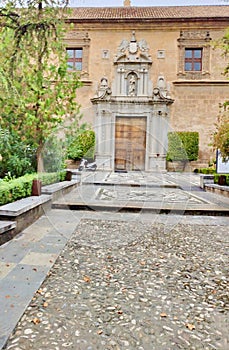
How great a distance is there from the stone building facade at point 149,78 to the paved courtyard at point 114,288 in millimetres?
11500

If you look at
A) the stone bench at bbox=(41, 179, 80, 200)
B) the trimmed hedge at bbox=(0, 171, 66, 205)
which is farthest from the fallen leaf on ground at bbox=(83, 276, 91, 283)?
the stone bench at bbox=(41, 179, 80, 200)

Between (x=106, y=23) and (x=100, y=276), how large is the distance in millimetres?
15707

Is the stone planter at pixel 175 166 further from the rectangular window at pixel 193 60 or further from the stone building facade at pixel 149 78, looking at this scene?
the rectangular window at pixel 193 60

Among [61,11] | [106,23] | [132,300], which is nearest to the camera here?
[132,300]

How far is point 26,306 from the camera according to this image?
1.96 m

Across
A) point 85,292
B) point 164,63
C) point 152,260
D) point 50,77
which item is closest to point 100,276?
point 85,292

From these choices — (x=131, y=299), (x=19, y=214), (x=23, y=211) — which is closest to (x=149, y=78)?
(x=23, y=211)

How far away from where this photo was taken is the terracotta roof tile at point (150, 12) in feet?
50.5

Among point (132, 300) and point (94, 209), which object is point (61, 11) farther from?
point (132, 300)

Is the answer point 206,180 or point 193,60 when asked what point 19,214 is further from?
point 193,60

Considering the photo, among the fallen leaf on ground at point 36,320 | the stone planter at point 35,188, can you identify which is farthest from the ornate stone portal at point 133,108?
the fallen leaf on ground at point 36,320

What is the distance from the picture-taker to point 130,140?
1616cm

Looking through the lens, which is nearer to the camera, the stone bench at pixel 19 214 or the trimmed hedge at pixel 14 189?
the stone bench at pixel 19 214

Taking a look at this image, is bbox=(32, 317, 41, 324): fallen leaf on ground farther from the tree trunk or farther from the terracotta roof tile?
the terracotta roof tile
